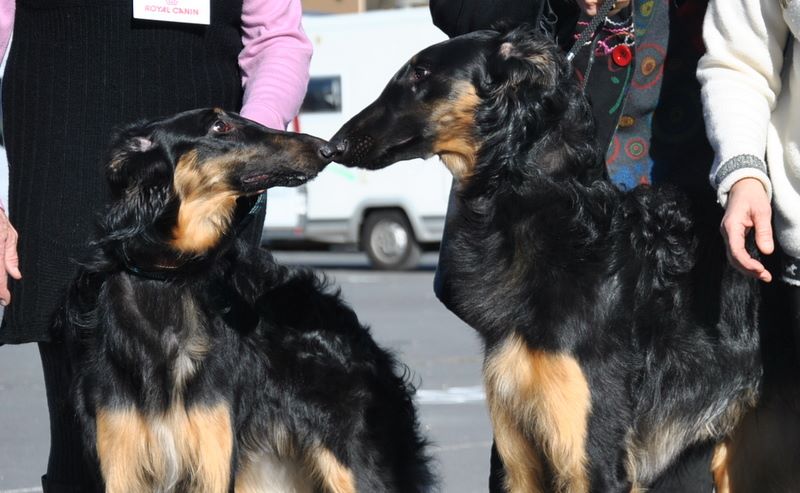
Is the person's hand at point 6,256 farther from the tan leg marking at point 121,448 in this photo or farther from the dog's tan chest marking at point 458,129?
the dog's tan chest marking at point 458,129

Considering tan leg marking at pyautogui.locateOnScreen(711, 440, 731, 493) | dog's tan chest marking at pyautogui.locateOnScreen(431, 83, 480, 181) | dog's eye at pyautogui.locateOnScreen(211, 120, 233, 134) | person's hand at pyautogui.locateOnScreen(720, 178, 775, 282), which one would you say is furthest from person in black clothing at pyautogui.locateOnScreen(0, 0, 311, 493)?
tan leg marking at pyautogui.locateOnScreen(711, 440, 731, 493)

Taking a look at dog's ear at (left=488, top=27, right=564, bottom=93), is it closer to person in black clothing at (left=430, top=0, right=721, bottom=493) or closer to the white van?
person in black clothing at (left=430, top=0, right=721, bottom=493)

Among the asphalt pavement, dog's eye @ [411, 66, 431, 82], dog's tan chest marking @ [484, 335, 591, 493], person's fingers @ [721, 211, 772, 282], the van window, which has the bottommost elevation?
the asphalt pavement

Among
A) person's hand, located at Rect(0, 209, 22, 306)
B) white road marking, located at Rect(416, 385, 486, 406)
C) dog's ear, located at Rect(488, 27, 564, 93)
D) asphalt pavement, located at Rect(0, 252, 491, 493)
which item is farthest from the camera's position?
white road marking, located at Rect(416, 385, 486, 406)

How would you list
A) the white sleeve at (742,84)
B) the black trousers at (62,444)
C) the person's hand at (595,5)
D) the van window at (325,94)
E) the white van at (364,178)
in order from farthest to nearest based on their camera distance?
the van window at (325,94)
the white van at (364,178)
the black trousers at (62,444)
the person's hand at (595,5)
the white sleeve at (742,84)

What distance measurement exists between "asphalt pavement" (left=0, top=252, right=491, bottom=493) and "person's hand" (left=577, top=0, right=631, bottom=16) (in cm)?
121

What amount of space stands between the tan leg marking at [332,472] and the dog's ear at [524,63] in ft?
5.77

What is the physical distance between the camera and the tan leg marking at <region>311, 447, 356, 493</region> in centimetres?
498

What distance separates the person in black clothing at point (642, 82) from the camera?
4219mm

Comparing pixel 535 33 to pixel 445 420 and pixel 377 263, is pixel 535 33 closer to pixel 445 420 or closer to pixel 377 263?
pixel 445 420

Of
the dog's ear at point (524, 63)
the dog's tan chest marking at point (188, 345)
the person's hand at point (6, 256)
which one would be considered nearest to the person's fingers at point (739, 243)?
the dog's ear at point (524, 63)

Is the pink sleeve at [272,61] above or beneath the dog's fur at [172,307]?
above

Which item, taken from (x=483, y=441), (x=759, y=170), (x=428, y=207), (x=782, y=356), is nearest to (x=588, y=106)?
(x=759, y=170)

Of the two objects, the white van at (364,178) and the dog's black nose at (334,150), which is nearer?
the dog's black nose at (334,150)
